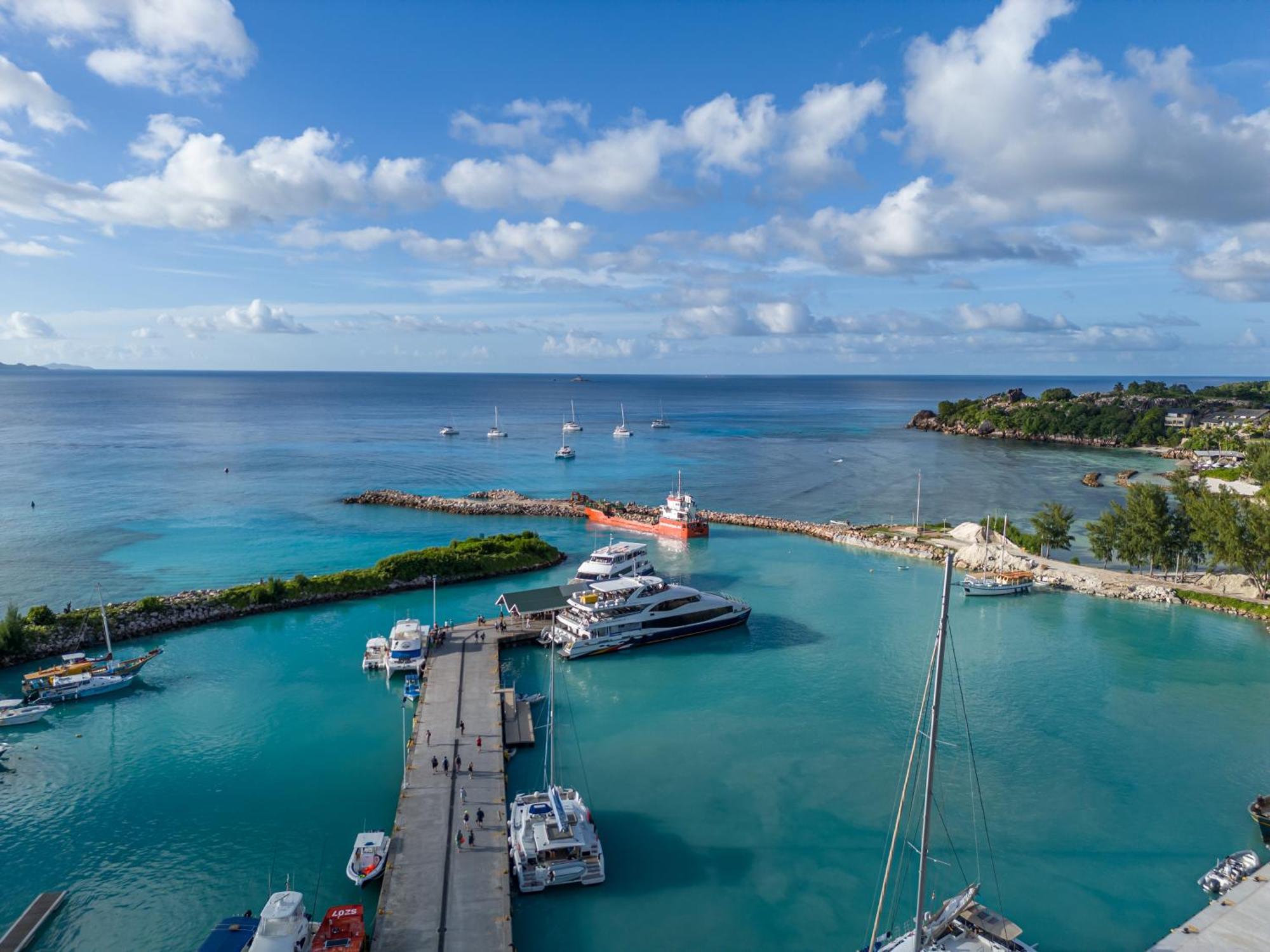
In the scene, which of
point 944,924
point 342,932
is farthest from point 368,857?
point 944,924

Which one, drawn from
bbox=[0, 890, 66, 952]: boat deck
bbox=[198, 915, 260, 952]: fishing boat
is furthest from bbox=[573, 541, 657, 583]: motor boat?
bbox=[0, 890, 66, 952]: boat deck

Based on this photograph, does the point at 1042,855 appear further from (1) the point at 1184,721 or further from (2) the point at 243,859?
(2) the point at 243,859

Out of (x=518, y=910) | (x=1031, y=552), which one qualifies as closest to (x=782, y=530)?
(x=1031, y=552)

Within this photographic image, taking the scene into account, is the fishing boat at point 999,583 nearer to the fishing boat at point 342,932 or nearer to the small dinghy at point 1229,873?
the small dinghy at point 1229,873

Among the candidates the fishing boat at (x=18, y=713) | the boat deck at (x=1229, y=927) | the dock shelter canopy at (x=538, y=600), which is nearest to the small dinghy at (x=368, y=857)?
the dock shelter canopy at (x=538, y=600)

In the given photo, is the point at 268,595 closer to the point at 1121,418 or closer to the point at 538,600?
the point at 538,600

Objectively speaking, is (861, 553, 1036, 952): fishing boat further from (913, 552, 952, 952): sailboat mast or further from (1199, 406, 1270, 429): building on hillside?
(1199, 406, 1270, 429): building on hillside
